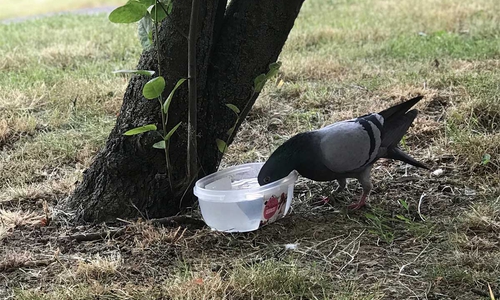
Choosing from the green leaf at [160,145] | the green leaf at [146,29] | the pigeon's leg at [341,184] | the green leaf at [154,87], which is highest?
the green leaf at [146,29]

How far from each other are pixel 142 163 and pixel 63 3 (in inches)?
355

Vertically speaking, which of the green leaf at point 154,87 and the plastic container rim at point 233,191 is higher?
the green leaf at point 154,87

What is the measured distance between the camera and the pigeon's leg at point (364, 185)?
2.49 metres

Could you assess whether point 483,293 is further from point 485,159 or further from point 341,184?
point 485,159

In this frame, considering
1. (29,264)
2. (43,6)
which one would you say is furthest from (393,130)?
(43,6)

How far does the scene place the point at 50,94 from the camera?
4113 millimetres

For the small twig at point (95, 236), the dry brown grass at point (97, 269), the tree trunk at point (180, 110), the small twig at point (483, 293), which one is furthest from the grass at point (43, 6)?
the small twig at point (483, 293)

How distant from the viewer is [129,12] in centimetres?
200

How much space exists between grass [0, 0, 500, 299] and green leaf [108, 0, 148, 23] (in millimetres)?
792

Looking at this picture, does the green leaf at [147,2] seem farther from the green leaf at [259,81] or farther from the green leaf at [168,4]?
the green leaf at [259,81]

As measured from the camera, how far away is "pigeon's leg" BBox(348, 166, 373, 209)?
2488 millimetres

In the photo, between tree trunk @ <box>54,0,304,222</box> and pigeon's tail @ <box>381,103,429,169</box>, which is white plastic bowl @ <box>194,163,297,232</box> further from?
pigeon's tail @ <box>381,103,429,169</box>

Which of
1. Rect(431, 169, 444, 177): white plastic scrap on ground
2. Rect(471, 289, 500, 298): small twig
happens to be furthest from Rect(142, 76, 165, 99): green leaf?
Rect(431, 169, 444, 177): white plastic scrap on ground

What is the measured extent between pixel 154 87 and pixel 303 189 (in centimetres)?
103
